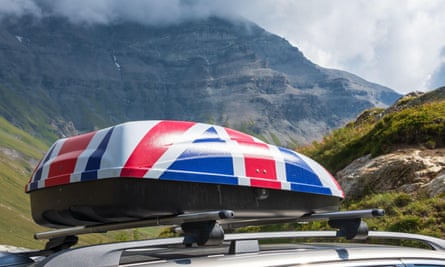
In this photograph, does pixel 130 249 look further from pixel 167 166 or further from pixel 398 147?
pixel 398 147

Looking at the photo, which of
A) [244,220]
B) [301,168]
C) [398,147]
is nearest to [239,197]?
[244,220]

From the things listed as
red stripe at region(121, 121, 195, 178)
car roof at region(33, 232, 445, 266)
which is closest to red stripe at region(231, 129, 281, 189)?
red stripe at region(121, 121, 195, 178)

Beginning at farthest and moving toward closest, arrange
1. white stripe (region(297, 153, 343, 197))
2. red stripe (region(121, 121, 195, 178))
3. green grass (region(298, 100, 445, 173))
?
1. green grass (region(298, 100, 445, 173))
2. white stripe (region(297, 153, 343, 197))
3. red stripe (region(121, 121, 195, 178))

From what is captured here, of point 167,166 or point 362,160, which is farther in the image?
point 362,160

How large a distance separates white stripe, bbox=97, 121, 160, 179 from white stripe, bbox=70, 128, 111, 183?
0.12 m

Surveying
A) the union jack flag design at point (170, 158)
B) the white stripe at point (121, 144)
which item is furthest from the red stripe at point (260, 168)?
the white stripe at point (121, 144)

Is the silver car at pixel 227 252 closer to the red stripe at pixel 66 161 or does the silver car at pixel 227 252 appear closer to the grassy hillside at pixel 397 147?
the red stripe at pixel 66 161

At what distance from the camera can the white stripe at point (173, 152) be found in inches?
129

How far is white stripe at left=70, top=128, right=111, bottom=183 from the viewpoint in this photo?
3.35m

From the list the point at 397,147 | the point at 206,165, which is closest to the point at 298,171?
the point at 206,165

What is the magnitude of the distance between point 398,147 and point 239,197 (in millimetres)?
8837

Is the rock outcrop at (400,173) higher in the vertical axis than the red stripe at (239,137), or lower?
higher

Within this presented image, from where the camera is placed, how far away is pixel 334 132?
1524 cm

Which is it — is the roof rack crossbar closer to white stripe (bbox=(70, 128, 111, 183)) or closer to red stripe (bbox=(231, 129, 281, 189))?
white stripe (bbox=(70, 128, 111, 183))
